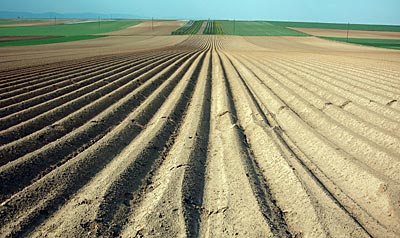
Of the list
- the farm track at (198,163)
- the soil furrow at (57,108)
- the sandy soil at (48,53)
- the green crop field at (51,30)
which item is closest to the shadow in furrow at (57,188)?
the farm track at (198,163)

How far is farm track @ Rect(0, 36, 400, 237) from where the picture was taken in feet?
10.2

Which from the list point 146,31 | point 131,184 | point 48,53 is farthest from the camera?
point 146,31

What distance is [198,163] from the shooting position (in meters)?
4.43

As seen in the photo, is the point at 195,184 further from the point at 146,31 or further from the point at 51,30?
the point at 51,30

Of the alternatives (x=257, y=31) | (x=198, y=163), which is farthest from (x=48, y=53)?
(x=257, y=31)

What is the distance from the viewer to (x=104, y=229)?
2.99 meters

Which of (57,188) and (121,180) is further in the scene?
(121,180)

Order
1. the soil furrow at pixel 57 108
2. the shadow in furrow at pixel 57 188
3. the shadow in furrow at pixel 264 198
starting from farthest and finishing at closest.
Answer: the soil furrow at pixel 57 108
the shadow in furrow at pixel 57 188
the shadow in furrow at pixel 264 198

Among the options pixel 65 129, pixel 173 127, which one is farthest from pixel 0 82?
pixel 173 127

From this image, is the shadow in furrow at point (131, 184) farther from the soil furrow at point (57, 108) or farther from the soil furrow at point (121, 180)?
the soil furrow at point (57, 108)

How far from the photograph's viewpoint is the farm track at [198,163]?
3119mm

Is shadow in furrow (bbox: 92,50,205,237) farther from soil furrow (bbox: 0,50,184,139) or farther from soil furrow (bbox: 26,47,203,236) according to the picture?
soil furrow (bbox: 0,50,184,139)

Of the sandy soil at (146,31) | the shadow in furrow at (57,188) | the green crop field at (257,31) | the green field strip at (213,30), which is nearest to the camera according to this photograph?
the shadow in furrow at (57,188)

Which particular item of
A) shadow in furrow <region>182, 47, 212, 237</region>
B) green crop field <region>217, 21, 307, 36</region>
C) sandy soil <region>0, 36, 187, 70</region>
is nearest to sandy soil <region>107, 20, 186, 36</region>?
green crop field <region>217, 21, 307, 36</region>
